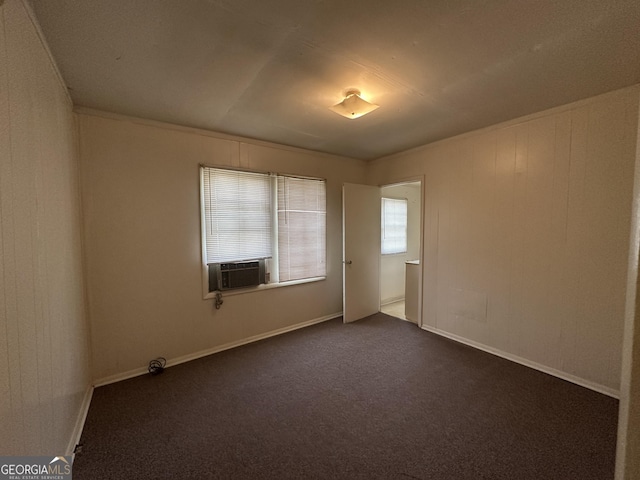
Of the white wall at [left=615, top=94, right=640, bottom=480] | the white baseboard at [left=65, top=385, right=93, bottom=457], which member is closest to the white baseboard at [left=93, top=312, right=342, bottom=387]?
the white baseboard at [left=65, top=385, right=93, bottom=457]

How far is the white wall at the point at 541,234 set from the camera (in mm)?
2137

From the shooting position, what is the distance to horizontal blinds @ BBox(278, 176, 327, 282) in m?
3.41

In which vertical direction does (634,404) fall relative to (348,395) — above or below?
above

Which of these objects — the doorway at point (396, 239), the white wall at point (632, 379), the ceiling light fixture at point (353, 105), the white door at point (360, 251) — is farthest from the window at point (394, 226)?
the white wall at point (632, 379)

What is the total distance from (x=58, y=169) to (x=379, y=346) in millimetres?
3082

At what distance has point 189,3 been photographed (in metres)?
1.31

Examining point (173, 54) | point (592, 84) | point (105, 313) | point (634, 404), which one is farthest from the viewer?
point (105, 313)

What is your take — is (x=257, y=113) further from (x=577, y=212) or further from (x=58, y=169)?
(x=577, y=212)

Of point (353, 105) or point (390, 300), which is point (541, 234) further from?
point (390, 300)

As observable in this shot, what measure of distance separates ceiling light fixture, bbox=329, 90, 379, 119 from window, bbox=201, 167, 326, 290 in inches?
54.3

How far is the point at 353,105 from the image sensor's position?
2094 mm

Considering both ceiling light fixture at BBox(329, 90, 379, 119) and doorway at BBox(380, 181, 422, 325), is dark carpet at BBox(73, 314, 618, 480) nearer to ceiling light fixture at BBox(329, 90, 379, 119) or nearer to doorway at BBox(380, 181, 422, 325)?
doorway at BBox(380, 181, 422, 325)

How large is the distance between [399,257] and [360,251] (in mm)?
1456

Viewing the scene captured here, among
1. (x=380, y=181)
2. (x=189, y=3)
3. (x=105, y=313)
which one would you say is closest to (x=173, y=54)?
(x=189, y=3)
